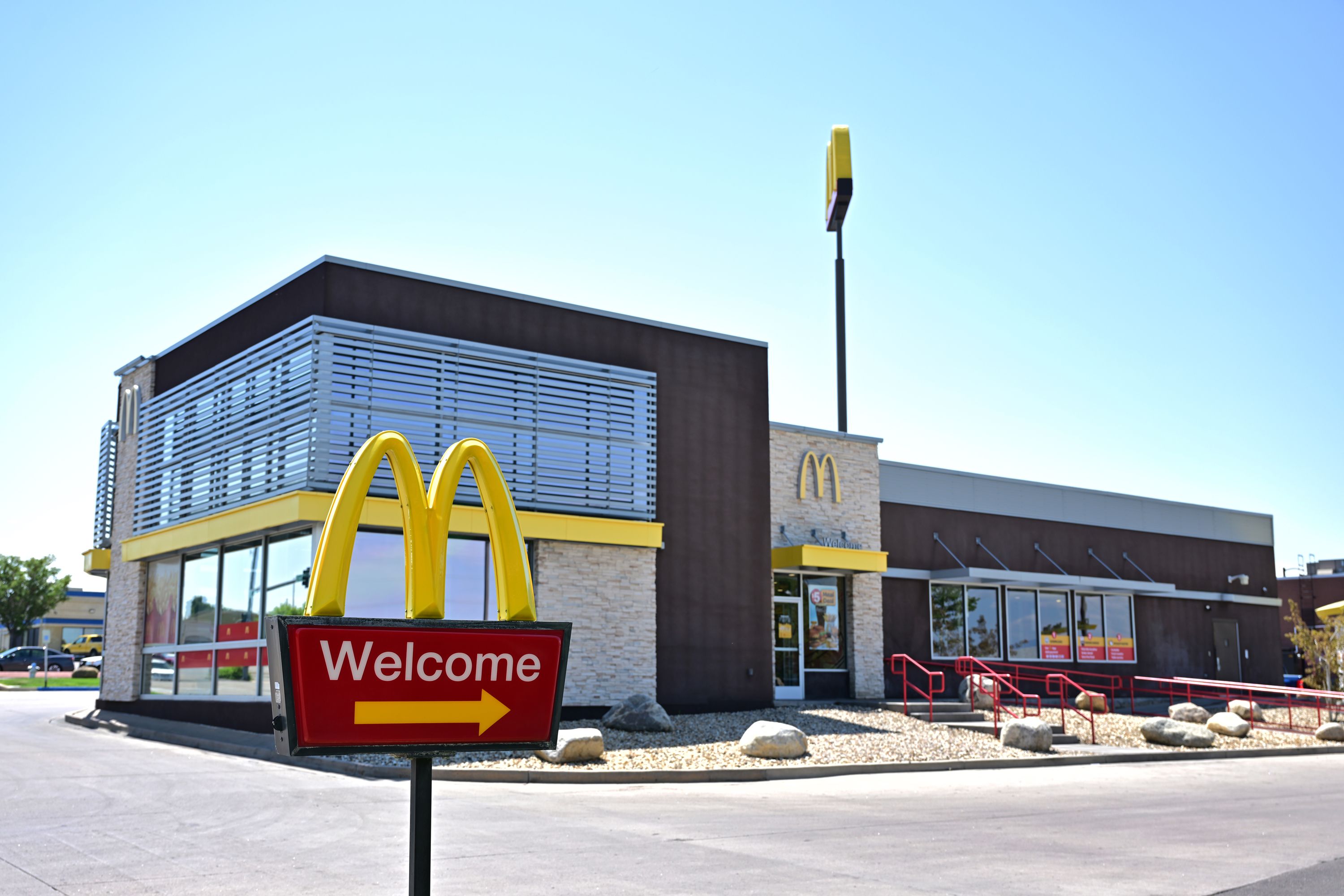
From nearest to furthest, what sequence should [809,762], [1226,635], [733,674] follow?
[809,762]
[733,674]
[1226,635]

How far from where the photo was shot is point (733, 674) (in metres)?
22.0

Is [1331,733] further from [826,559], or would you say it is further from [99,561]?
[99,561]

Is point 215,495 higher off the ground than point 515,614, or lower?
higher

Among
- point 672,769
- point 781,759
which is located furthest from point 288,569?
point 781,759

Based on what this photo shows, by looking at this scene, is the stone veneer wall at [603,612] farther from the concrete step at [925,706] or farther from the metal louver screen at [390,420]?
the concrete step at [925,706]

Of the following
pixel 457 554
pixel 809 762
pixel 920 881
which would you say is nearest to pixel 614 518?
pixel 457 554

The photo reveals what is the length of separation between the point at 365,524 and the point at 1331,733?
19142 mm

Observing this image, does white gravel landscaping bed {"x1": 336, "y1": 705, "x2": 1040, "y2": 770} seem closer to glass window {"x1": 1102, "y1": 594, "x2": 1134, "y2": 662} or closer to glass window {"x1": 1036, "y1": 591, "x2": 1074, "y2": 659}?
glass window {"x1": 1036, "y1": 591, "x2": 1074, "y2": 659}

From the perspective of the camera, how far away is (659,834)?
1016cm

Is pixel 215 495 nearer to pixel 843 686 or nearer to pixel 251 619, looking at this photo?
pixel 251 619

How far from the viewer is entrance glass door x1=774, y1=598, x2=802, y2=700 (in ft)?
80.8

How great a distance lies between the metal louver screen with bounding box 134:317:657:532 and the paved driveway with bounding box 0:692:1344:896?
4.99 metres

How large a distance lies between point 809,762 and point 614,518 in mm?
6134

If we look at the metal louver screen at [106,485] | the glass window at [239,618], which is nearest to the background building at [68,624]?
the metal louver screen at [106,485]
